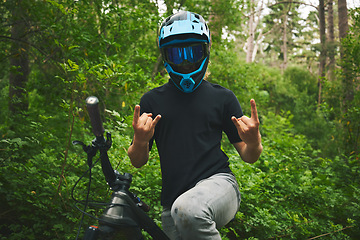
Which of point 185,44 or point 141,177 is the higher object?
point 185,44

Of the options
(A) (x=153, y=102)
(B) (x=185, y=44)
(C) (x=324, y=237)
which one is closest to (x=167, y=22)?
(B) (x=185, y=44)

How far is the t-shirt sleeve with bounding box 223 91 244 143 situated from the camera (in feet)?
7.84

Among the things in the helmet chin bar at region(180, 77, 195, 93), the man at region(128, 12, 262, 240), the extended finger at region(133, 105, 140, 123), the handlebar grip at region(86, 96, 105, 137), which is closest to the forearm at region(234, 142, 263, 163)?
the man at region(128, 12, 262, 240)

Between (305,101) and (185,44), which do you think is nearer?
(185,44)

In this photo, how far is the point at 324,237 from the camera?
455cm

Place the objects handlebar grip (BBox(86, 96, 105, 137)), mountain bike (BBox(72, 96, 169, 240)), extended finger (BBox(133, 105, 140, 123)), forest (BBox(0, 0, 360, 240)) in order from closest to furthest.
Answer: handlebar grip (BBox(86, 96, 105, 137)), mountain bike (BBox(72, 96, 169, 240)), extended finger (BBox(133, 105, 140, 123)), forest (BBox(0, 0, 360, 240))

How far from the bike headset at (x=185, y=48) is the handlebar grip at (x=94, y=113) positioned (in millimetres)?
942

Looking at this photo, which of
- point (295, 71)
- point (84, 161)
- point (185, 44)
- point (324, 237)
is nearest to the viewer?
point (185, 44)

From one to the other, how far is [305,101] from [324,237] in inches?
505

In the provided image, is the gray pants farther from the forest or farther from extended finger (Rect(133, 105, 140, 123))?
the forest

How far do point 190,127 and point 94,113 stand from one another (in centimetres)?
93

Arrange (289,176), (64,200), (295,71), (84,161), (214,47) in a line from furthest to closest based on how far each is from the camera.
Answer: (295,71) → (214,47) → (289,176) → (84,161) → (64,200)

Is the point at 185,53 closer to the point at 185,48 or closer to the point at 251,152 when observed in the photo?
the point at 185,48

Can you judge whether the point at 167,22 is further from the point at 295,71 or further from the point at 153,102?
the point at 295,71
